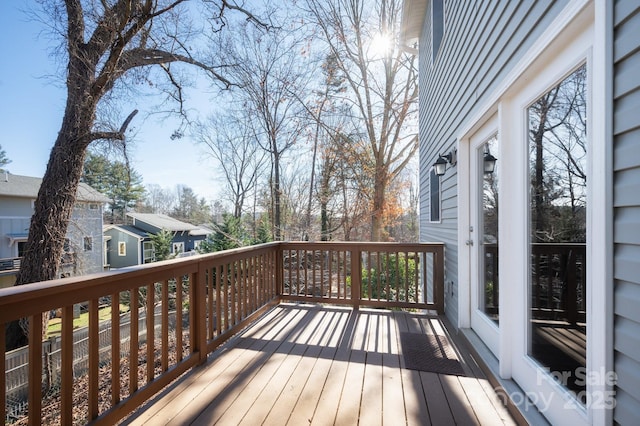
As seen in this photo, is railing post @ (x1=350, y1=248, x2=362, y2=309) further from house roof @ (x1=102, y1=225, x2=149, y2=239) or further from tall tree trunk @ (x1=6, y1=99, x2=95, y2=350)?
house roof @ (x1=102, y1=225, x2=149, y2=239)

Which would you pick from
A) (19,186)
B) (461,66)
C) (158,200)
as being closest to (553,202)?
(461,66)

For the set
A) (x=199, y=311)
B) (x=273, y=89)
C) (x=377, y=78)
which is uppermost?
(x=273, y=89)

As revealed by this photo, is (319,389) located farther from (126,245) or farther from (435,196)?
(126,245)

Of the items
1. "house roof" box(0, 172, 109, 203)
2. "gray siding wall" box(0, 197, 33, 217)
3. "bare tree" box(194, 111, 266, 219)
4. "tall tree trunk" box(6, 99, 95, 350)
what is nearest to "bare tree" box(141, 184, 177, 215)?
"house roof" box(0, 172, 109, 203)

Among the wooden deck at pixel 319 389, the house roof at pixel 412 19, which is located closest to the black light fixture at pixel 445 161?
the wooden deck at pixel 319 389

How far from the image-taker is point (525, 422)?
1489 millimetres

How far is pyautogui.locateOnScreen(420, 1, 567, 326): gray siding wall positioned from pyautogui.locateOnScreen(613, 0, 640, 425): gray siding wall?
0.49 meters

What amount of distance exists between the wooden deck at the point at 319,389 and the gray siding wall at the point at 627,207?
36.6 inches

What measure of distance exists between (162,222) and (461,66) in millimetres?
21888

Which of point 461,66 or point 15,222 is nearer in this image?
point 461,66

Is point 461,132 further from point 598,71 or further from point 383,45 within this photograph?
point 383,45

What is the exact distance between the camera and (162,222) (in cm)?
2031

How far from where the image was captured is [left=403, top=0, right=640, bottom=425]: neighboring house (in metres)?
0.95

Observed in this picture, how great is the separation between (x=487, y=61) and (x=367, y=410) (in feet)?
8.64
